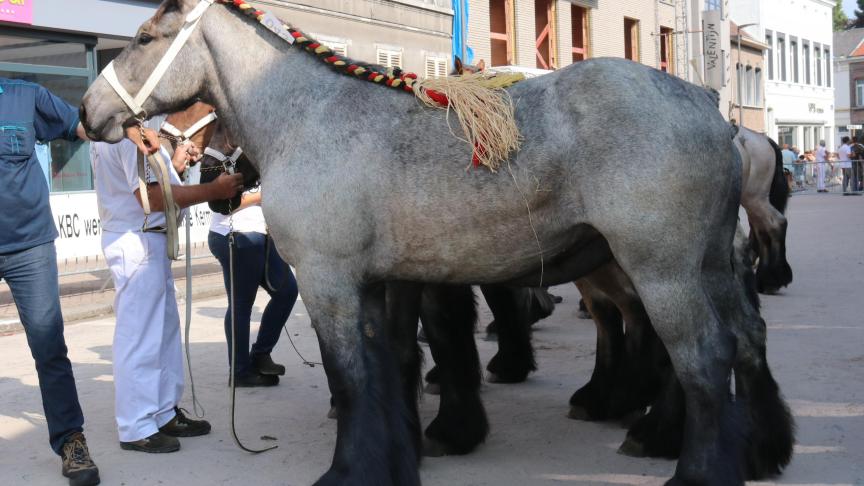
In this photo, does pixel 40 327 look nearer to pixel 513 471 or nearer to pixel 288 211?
pixel 288 211

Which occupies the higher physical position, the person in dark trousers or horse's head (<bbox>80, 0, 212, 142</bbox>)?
horse's head (<bbox>80, 0, 212, 142</bbox>)

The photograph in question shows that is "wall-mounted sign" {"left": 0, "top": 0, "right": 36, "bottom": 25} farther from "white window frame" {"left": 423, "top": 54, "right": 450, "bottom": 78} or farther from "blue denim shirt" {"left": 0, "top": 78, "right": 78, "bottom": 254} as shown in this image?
"white window frame" {"left": 423, "top": 54, "right": 450, "bottom": 78}

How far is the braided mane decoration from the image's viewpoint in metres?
3.80

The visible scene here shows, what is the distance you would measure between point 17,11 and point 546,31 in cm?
1830

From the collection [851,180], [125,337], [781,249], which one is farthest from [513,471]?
[851,180]

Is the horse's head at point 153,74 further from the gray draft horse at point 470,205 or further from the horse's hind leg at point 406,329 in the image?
the horse's hind leg at point 406,329

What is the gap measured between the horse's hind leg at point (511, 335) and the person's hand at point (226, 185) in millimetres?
2053

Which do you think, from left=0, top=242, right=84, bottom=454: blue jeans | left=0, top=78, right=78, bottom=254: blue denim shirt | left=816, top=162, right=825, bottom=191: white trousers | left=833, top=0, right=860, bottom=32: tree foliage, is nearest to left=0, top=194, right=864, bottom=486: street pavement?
left=0, top=242, right=84, bottom=454: blue jeans

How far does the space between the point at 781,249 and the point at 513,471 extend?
6859mm

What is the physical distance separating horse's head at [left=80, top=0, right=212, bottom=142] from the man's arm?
63 centimetres

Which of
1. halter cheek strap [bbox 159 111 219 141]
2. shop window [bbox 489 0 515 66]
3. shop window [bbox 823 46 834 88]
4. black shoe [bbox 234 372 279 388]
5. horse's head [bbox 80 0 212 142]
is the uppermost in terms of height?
shop window [bbox 823 46 834 88]

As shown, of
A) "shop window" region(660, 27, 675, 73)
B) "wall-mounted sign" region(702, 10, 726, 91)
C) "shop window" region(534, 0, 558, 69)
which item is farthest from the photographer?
"wall-mounted sign" region(702, 10, 726, 91)

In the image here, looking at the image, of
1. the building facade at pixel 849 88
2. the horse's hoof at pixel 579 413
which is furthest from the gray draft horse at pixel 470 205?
the building facade at pixel 849 88

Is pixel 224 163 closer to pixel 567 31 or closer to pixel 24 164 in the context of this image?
pixel 24 164
